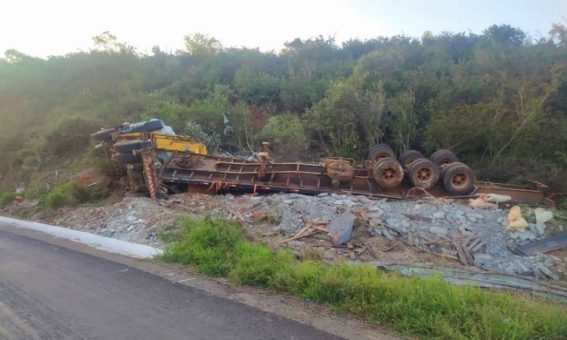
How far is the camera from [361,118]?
62.0 ft

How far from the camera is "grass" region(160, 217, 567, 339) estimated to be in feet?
12.9

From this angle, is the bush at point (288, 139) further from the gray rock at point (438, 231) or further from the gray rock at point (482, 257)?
the gray rock at point (482, 257)

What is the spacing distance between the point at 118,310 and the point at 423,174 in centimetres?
950

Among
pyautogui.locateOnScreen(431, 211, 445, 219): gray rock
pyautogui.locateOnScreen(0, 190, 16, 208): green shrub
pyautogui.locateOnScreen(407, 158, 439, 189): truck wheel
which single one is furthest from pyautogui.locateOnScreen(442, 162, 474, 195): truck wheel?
pyautogui.locateOnScreen(0, 190, 16, 208): green shrub

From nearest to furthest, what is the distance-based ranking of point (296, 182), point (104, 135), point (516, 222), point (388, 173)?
point (516, 222) → point (388, 173) → point (296, 182) → point (104, 135)

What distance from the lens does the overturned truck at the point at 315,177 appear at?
12016 mm

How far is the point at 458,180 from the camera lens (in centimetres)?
1215

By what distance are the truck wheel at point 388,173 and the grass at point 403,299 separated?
6.24 m

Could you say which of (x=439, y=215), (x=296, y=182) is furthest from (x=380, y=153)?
(x=439, y=215)

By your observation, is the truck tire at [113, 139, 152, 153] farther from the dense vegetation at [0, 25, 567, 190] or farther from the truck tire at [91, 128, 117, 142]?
the dense vegetation at [0, 25, 567, 190]

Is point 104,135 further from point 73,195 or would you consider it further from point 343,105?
point 343,105

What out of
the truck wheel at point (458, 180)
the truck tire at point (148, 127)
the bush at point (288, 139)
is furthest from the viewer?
the bush at point (288, 139)

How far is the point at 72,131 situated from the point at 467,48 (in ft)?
92.3

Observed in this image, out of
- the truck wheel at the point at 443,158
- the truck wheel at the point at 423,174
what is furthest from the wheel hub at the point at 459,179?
the truck wheel at the point at 443,158
